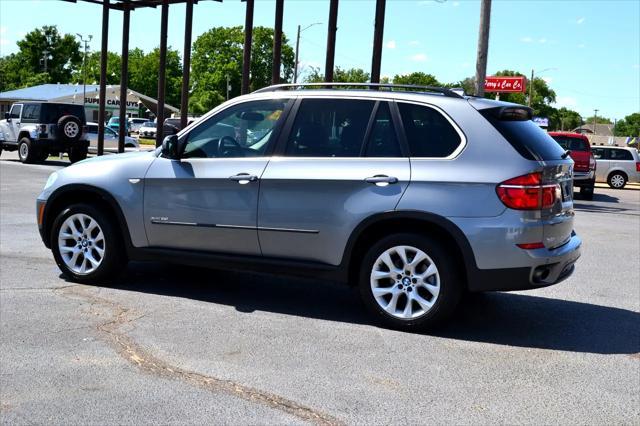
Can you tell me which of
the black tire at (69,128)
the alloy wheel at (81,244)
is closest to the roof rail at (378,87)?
the alloy wheel at (81,244)

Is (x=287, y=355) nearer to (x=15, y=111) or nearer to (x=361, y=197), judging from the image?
(x=361, y=197)

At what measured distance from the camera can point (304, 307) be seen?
6.00 metres

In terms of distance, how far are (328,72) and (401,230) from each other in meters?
11.9

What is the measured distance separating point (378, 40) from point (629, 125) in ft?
581

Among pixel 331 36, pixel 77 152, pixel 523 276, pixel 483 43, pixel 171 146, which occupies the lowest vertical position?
pixel 523 276

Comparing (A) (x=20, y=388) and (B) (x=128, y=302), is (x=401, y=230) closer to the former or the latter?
(B) (x=128, y=302)

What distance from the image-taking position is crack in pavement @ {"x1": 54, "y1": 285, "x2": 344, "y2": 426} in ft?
12.2

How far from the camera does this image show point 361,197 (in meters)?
5.27

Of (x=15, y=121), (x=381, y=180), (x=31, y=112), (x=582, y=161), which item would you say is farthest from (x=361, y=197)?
(x=15, y=121)

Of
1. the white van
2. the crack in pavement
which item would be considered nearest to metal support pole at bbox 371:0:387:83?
the crack in pavement

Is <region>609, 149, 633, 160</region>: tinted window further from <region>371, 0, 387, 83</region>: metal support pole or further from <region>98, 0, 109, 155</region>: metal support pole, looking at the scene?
<region>98, 0, 109, 155</region>: metal support pole

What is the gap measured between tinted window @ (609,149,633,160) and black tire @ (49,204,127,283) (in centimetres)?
2485

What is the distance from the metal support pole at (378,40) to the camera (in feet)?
51.8

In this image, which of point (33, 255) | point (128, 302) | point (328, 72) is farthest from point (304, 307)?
point (328, 72)
